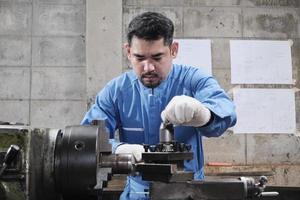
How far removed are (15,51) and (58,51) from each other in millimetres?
263

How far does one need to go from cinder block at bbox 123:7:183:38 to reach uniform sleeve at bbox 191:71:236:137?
1090 mm

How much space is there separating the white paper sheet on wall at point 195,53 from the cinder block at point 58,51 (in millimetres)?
624

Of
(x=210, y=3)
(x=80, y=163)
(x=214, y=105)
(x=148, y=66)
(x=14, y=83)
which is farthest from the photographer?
(x=210, y=3)

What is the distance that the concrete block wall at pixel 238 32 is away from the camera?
2455 millimetres

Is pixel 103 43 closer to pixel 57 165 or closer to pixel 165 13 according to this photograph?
pixel 165 13

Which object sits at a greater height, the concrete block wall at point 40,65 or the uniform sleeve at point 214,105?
the concrete block wall at point 40,65

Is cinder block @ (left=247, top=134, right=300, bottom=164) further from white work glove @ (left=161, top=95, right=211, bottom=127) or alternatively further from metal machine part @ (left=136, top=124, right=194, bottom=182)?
metal machine part @ (left=136, top=124, right=194, bottom=182)

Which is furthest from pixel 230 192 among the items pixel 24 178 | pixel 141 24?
pixel 141 24

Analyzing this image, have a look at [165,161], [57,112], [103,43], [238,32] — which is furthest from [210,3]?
[165,161]

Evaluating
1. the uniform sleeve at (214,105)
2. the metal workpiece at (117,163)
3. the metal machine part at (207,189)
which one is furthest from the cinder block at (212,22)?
the metal workpiece at (117,163)

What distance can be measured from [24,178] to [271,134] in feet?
6.81

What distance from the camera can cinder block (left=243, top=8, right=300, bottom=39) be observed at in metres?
2.53

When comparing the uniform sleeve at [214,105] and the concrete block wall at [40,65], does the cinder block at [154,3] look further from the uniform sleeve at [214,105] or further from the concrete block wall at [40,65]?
the uniform sleeve at [214,105]

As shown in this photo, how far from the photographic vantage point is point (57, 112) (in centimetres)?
244
